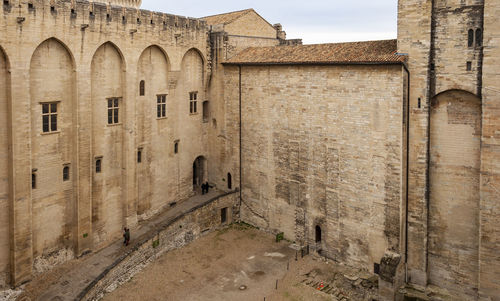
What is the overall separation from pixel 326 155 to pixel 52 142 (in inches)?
501

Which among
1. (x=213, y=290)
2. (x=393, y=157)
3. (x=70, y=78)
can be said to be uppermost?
(x=70, y=78)

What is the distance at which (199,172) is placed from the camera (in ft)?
94.8

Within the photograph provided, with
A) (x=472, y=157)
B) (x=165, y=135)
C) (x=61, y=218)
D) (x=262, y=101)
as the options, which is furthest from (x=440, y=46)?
(x=61, y=218)

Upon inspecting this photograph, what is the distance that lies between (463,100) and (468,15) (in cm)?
334

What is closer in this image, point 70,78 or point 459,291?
point 459,291

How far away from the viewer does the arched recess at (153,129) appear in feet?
78.1

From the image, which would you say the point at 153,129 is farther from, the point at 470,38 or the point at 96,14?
the point at 470,38

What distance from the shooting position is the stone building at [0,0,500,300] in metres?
17.9

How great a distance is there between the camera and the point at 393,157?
63.6ft

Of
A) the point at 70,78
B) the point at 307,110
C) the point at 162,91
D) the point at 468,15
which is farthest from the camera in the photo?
the point at 162,91

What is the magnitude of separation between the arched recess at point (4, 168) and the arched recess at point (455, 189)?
57.4 feet

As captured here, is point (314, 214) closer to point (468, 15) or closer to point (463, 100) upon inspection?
point (463, 100)

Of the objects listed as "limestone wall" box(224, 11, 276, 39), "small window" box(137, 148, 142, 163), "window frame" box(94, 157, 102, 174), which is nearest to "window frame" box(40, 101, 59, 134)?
"window frame" box(94, 157, 102, 174)

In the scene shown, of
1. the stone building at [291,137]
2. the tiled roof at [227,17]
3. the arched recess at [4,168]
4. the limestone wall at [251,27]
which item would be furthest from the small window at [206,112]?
the arched recess at [4,168]
